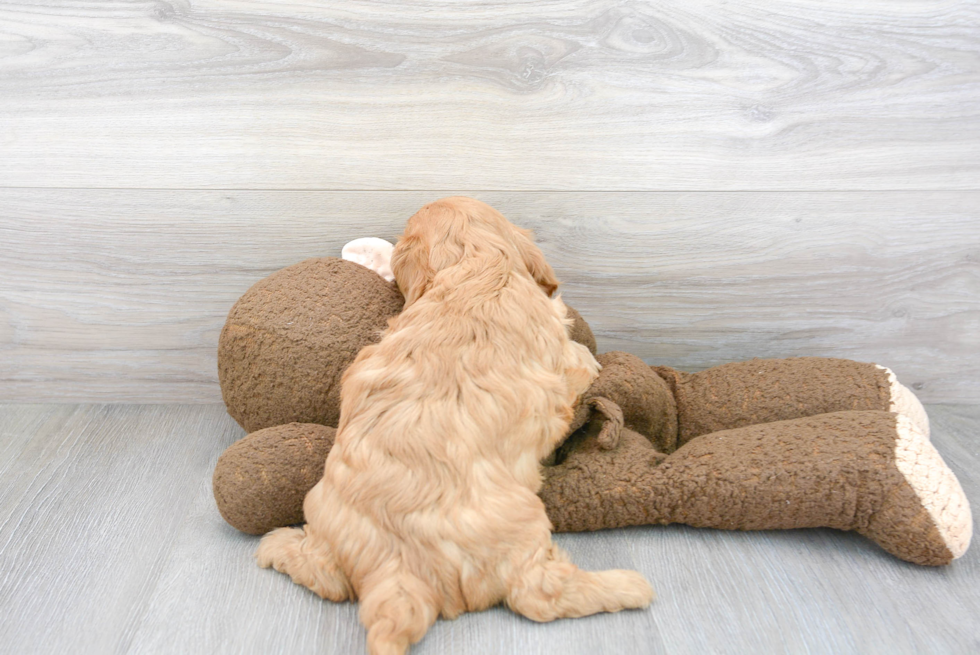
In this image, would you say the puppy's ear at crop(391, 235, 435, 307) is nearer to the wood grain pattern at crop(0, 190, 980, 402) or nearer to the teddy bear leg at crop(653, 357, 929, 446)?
the wood grain pattern at crop(0, 190, 980, 402)

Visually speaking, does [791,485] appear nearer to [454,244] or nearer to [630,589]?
[630,589]

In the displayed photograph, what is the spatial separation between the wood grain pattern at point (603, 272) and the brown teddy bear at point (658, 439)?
25 centimetres

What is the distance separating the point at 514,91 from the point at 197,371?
45.1 inches

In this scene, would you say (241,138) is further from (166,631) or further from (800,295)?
(800,295)

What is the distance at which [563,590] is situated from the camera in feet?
3.97

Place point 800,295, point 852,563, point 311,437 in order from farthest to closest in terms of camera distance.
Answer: point 800,295, point 311,437, point 852,563

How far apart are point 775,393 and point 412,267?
0.87 metres

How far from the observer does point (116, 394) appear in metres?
2.07

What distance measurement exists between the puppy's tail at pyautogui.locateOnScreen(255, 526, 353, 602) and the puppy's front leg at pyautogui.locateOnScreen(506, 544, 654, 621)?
0.30m

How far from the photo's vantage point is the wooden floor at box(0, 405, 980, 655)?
1.20 metres

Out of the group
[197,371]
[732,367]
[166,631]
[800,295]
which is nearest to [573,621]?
[166,631]

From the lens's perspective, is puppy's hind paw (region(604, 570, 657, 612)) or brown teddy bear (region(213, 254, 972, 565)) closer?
puppy's hind paw (region(604, 570, 657, 612))

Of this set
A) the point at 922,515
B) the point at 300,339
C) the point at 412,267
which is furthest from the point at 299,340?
the point at 922,515

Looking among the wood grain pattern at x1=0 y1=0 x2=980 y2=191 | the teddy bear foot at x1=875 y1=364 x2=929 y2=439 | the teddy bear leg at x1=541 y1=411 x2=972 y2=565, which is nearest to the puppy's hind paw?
the teddy bear leg at x1=541 y1=411 x2=972 y2=565
